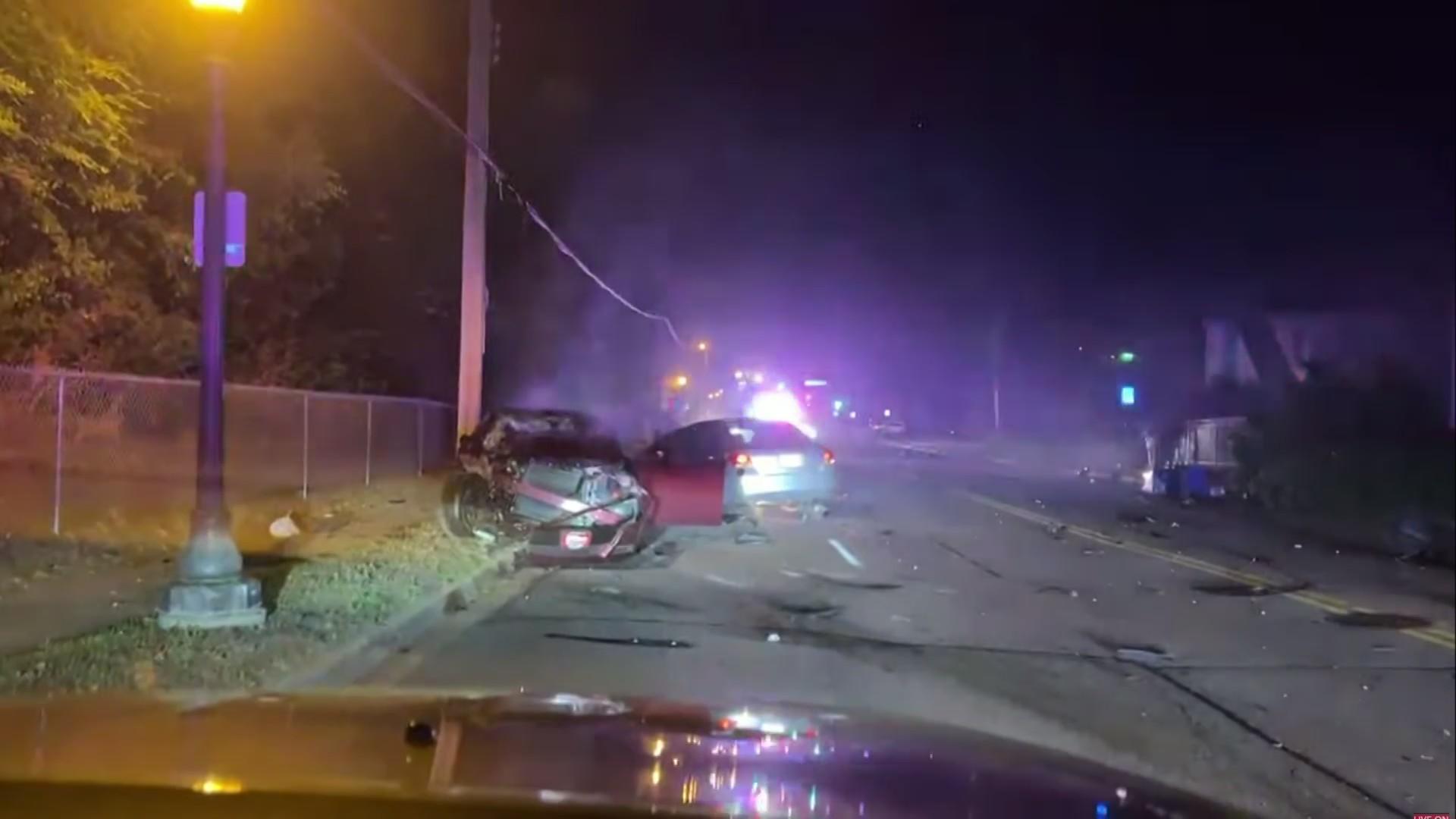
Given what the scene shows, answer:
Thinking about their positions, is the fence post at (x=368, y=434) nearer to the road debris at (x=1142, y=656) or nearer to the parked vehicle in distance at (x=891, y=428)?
the road debris at (x=1142, y=656)

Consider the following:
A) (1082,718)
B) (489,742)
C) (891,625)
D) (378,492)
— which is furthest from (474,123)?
(489,742)

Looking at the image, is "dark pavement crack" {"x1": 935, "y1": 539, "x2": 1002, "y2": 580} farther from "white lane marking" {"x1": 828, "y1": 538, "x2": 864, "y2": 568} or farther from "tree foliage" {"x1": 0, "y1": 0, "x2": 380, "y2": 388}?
"tree foliage" {"x1": 0, "y1": 0, "x2": 380, "y2": 388}

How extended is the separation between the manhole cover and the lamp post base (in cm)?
924

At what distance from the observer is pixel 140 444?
17547mm

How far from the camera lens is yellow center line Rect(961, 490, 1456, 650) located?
1259 cm

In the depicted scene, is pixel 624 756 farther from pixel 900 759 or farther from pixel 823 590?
pixel 823 590

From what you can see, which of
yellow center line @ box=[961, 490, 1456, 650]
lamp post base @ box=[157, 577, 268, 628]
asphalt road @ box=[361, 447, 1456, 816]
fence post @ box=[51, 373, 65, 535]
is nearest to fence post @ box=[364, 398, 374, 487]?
asphalt road @ box=[361, 447, 1456, 816]

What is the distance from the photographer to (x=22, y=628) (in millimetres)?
10438

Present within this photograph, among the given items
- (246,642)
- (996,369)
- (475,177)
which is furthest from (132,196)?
(996,369)

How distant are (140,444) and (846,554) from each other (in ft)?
28.4

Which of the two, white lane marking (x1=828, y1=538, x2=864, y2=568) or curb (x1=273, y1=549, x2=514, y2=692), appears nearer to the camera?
curb (x1=273, y1=549, x2=514, y2=692)

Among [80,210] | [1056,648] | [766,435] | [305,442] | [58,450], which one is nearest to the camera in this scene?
[1056,648]

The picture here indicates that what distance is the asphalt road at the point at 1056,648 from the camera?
320 inches

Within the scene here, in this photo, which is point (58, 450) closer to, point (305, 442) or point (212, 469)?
point (212, 469)
